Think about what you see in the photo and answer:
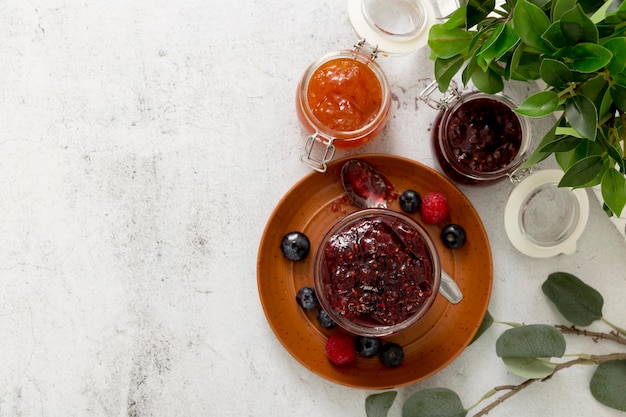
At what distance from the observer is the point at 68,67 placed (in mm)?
1325

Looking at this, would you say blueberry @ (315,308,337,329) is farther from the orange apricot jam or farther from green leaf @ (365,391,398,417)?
the orange apricot jam

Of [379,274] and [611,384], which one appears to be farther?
[611,384]

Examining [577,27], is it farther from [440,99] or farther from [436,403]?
[436,403]

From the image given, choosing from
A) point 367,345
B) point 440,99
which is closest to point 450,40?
point 440,99

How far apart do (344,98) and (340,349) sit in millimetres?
473

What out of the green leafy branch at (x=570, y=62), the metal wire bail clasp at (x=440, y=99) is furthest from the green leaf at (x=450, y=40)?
the metal wire bail clasp at (x=440, y=99)

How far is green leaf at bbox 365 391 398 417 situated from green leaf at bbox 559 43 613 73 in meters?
0.77

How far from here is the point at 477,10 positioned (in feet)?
2.73

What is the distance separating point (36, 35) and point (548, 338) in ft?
3.89

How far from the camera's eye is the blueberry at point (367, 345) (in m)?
1.23

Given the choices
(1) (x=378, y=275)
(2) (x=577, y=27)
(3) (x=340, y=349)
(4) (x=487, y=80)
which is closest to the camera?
(2) (x=577, y=27)

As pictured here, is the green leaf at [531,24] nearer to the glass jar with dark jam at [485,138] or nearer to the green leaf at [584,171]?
the green leaf at [584,171]

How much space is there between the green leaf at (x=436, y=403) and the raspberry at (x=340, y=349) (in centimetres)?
15

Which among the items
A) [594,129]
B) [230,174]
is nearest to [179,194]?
[230,174]
